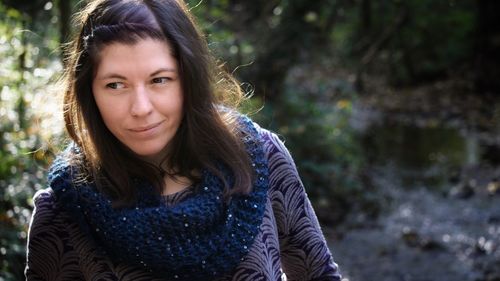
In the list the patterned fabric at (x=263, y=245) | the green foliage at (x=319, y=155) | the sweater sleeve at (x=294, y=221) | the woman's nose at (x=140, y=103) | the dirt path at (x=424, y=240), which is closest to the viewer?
the woman's nose at (x=140, y=103)

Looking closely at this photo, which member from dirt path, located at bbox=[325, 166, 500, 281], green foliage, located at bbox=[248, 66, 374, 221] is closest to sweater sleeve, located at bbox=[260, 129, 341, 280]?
dirt path, located at bbox=[325, 166, 500, 281]

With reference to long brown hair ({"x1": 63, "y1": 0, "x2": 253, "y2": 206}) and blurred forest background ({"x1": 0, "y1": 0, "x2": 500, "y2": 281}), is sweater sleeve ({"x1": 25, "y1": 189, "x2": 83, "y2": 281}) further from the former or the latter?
blurred forest background ({"x1": 0, "y1": 0, "x2": 500, "y2": 281})

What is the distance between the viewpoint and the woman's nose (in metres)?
1.67

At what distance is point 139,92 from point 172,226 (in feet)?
1.14

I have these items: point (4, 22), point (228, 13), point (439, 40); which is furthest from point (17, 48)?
point (439, 40)

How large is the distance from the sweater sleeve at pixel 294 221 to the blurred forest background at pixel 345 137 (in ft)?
2.15

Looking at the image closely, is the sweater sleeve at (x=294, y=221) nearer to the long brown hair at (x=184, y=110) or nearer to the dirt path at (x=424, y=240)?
the long brown hair at (x=184, y=110)

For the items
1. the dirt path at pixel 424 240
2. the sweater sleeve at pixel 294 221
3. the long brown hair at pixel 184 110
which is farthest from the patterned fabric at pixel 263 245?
the dirt path at pixel 424 240

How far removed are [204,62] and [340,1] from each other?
4633mm

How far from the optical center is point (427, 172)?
8.13 metres

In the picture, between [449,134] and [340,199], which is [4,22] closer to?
[340,199]

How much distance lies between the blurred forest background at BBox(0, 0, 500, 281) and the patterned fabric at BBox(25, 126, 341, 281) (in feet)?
1.22

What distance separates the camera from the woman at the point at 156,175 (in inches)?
67.2

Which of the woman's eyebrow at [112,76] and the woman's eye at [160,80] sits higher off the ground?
the woman's eye at [160,80]
